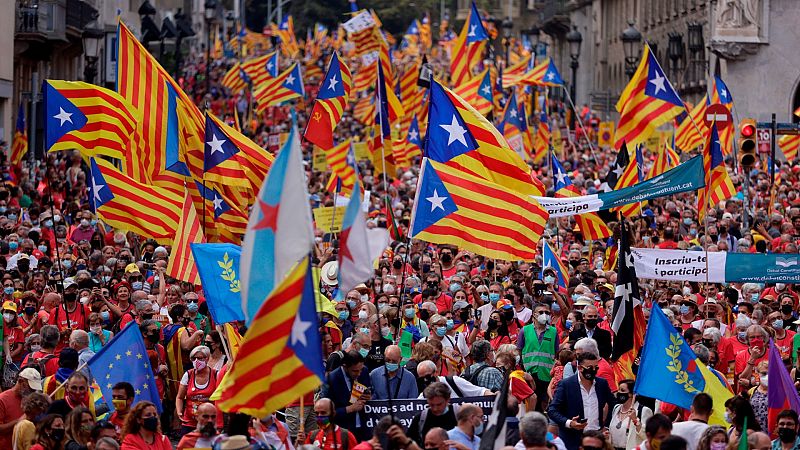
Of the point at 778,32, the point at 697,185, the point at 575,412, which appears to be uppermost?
the point at 778,32

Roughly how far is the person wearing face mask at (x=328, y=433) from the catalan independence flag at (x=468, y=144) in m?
4.62

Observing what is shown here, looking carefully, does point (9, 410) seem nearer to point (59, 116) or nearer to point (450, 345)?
point (450, 345)

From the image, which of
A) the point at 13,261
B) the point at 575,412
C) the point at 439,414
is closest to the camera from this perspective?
the point at 439,414

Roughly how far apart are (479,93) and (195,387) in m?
21.6

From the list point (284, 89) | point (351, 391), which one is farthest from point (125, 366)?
point (284, 89)

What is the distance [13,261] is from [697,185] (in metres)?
7.88

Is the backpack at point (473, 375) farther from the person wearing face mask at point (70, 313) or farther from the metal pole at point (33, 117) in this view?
the metal pole at point (33, 117)

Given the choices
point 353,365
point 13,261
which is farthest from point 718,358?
point 13,261

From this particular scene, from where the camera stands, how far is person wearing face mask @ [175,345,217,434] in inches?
527

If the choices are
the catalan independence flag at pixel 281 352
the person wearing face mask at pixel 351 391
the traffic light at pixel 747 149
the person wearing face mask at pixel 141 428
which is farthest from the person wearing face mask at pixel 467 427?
the traffic light at pixel 747 149

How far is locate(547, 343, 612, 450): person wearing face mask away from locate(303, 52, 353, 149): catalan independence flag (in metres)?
10.1

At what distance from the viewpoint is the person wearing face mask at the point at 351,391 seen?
12.2 metres

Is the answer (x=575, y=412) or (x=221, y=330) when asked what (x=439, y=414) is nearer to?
(x=575, y=412)

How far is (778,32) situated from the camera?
4872cm
